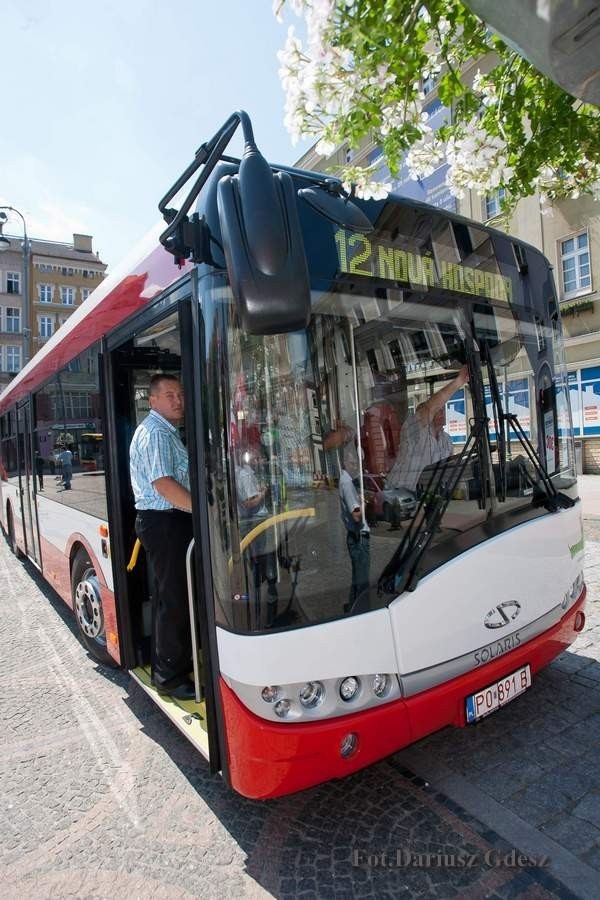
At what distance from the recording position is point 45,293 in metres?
51.8

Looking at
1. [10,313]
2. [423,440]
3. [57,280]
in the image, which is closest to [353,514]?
[423,440]

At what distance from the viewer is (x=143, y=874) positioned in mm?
2316

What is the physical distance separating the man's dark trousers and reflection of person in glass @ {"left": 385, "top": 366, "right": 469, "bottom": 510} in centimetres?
134

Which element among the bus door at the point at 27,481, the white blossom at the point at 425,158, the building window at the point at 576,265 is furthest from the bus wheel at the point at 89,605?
the building window at the point at 576,265

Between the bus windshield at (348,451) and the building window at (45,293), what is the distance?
56.3 m

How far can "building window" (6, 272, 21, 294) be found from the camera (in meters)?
51.6

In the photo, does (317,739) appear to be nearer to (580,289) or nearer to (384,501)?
(384,501)

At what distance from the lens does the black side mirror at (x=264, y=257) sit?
1789 millimetres

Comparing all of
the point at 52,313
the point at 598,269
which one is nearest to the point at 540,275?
the point at 598,269

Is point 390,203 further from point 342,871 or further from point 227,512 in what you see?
point 342,871

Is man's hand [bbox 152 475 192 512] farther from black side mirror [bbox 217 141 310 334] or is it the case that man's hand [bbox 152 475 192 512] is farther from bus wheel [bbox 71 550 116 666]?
bus wheel [bbox 71 550 116 666]

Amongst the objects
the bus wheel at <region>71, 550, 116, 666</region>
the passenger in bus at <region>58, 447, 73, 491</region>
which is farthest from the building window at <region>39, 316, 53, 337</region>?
the bus wheel at <region>71, 550, 116, 666</region>

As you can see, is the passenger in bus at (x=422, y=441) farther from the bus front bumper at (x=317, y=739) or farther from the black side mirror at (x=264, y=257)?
the black side mirror at (x=264, y=257)

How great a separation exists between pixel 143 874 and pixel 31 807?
2.89ft
